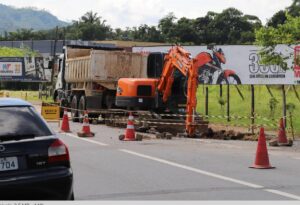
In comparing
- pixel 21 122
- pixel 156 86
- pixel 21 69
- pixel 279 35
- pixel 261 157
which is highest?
pixel 21 69

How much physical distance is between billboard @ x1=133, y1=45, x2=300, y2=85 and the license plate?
1934cm

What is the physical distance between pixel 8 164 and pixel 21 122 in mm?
562

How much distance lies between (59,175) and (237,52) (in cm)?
2191

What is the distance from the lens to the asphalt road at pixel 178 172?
9.79 meters

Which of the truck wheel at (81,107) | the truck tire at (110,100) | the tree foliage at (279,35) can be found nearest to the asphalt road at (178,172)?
the tree foliage at (279,35)

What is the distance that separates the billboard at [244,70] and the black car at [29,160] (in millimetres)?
18894

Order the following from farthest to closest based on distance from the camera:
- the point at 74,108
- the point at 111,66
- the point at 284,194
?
the point at 74,108, the point at 111,66, the point at 284,194

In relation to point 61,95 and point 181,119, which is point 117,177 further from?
point 61,95

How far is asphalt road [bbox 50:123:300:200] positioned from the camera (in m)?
9.79

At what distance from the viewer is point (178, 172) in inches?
484

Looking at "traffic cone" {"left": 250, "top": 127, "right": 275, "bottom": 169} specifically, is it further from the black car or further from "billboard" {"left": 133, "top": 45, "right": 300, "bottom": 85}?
"billboard" {"left": 133, "top": 45, "right": 300, "bottom": 85}

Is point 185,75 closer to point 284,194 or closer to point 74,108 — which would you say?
point 74,108

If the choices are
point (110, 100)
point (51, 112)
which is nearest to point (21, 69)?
point (110, 100)

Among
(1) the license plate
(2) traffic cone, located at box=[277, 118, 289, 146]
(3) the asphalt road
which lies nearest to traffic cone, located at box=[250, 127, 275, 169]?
(3) the asphalt road
